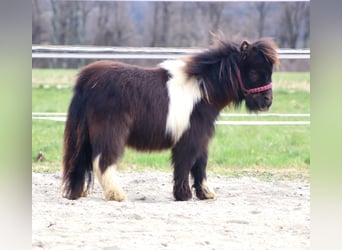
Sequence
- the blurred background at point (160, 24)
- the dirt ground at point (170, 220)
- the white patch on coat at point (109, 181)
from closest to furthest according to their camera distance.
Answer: the dirt ground at point (170, 220), the white patch on coat at point (109, 181), the blurred background at point (160, 24)

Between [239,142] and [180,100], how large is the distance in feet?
9.39

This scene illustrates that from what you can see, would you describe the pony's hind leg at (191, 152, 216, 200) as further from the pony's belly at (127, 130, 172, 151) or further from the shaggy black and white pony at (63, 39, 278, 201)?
the pony's belly at (127, 130, 172, 151)

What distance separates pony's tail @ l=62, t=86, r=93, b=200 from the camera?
17.0 feet

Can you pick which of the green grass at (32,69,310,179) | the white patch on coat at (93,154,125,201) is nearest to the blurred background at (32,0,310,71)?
the green grass at (32,69,310,179)

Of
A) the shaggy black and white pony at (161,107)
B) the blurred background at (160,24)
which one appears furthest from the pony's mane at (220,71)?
the blurred background at (160,24)

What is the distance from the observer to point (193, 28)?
10297 millimetres

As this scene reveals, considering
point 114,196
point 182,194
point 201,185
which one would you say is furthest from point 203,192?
point 114,196

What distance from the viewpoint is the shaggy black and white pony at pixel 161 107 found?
16.7 feet

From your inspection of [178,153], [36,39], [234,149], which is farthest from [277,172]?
[36,39]

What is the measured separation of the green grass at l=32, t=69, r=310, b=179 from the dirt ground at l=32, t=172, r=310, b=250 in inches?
32.3

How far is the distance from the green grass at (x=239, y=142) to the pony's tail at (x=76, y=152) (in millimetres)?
1013

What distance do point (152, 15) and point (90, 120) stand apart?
16.2ft

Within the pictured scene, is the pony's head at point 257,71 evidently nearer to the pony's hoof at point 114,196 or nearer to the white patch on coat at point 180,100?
the white patch on coat at point 180,100

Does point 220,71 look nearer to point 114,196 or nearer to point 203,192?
point 203,192
